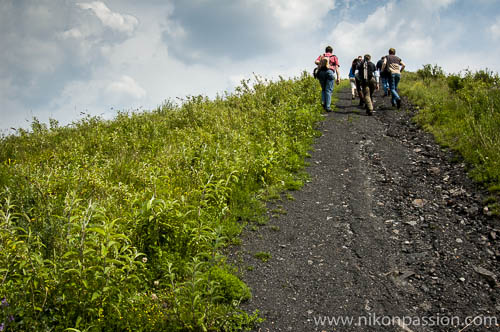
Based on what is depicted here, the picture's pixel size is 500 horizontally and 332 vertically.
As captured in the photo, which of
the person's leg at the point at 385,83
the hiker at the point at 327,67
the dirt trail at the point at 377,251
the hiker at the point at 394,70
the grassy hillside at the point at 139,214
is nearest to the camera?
the grassy hillside at the point at 139,214

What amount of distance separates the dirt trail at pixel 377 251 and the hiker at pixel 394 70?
6.28 m

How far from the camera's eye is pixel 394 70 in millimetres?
13836

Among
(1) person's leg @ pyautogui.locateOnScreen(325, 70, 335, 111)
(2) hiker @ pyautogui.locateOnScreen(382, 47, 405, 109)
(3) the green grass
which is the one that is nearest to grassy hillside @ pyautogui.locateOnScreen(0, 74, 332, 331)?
(1) person's leg @ pyautogui.locateOnScreen(325, 70, 335, 111)

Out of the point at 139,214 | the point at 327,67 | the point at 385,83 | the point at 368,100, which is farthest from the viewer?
the point at 385,83

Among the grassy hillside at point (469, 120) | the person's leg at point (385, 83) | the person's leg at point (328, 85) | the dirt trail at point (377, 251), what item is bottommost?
the dirt trail at point (377, 251)

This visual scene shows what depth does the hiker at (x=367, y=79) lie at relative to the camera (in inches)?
512

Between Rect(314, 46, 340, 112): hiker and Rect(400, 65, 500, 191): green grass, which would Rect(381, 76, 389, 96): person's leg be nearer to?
Rect(400, 65, 500, 191): green grass

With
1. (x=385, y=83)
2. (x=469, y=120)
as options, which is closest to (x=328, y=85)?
(x=385, y=83)

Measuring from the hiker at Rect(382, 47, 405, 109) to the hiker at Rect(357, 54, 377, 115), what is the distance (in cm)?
103

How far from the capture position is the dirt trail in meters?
3.76

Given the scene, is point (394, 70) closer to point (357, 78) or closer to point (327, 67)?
point (357, 78)

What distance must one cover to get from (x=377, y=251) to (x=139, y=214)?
353 cm

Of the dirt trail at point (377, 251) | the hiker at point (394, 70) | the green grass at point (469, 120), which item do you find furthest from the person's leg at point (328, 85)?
the dirt trail at point (377, 251)

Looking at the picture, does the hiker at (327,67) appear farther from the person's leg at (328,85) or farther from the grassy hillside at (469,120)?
the grassy hillside at (469,120)
